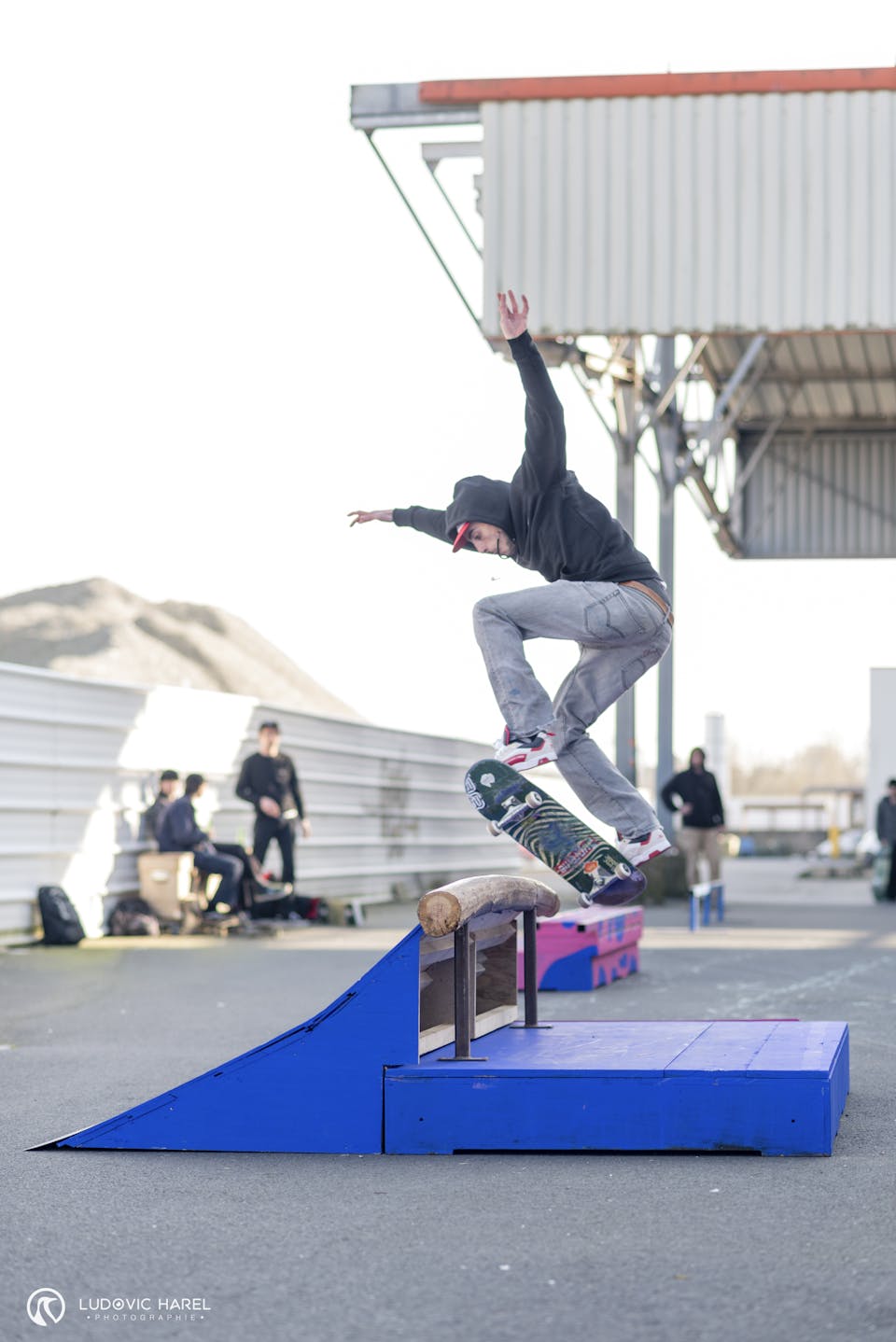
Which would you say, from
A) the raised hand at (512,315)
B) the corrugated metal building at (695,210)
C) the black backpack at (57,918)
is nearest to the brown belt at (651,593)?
the raised hand at (512,315)

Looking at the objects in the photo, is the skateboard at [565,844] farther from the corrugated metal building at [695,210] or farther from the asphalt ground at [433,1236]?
the corrugated metal building at [695,210]

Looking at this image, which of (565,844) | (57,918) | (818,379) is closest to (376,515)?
(565,844)

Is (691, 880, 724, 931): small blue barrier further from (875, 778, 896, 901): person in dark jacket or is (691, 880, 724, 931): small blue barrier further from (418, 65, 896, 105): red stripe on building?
(418, 65, 896, 105): red stripe on building

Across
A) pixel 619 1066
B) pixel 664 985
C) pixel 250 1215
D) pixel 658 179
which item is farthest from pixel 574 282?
pixel 250 1215

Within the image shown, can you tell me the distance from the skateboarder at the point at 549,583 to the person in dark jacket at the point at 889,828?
17.6 metres

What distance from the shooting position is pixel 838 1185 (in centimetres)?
498

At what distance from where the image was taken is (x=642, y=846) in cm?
677

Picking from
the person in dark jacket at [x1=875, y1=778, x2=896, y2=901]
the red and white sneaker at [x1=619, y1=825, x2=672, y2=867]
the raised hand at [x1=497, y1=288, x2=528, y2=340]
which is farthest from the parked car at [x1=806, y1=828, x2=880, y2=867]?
the raised hand at [x1=497, y1=288, x2=528, y2=340]

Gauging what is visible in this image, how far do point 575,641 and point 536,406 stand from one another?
0.95m

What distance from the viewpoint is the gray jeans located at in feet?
20.8

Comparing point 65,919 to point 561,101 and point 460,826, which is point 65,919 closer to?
point 561,101

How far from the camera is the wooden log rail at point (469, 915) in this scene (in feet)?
18.5

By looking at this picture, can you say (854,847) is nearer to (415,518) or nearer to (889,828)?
(889,828)

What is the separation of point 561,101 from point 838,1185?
43.6ft
